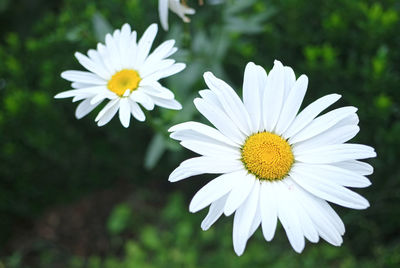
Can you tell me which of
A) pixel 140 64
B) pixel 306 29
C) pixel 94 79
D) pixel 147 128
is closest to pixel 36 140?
pixel 147 128

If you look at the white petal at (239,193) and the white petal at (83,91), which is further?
the white petal at (83,91)

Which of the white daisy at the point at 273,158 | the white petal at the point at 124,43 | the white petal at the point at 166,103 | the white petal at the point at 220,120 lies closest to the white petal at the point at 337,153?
the white daisy at the point at 273,158

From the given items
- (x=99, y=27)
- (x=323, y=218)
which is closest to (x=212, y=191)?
(x=323, y=218)

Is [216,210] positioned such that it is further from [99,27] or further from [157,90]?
[99,27]

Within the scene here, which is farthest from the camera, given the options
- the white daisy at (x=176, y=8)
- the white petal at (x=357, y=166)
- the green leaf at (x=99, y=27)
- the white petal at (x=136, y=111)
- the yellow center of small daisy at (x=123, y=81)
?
the green leaf at (x=99, y=27)

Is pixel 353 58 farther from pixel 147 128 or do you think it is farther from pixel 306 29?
pixel 147 128

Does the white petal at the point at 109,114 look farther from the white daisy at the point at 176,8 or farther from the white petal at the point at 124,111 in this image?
the white daisy at the point at 176,8
